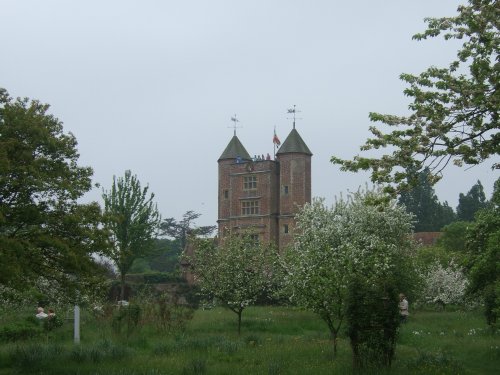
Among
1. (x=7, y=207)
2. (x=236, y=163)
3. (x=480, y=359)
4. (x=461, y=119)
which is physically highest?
(x=236, y=163)

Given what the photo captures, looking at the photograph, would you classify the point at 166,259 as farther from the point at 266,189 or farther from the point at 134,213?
the point at 134,213

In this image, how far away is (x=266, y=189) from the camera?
216ft

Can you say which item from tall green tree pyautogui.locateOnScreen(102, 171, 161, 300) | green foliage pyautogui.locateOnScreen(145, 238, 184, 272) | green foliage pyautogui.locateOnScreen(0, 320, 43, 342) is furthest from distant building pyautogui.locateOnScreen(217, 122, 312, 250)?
green foliage pyautogui.locateOnScreen(145, 238, 184, 272)

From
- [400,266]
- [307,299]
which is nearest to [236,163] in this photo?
[400,266]

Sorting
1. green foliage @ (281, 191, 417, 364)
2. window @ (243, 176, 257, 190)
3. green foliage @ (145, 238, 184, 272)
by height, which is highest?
window @ (243, 176, 257, 190)

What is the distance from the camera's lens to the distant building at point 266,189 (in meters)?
64.3

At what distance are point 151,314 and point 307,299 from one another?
9.21 m

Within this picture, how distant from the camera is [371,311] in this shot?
658 inches

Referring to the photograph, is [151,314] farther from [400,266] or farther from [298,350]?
[400,266]

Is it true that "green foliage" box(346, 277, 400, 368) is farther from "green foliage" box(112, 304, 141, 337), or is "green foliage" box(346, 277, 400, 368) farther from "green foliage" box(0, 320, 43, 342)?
"green foliage" box(0, 320, 43, 342)

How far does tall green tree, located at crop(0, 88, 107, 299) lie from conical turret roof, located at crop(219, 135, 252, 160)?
1984 inches

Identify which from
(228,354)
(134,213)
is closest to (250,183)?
(134,213)

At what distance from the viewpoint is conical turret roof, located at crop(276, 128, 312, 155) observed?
64562mm

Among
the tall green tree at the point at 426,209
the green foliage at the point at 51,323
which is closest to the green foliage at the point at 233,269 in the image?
the green foliage at the point at 51,323
